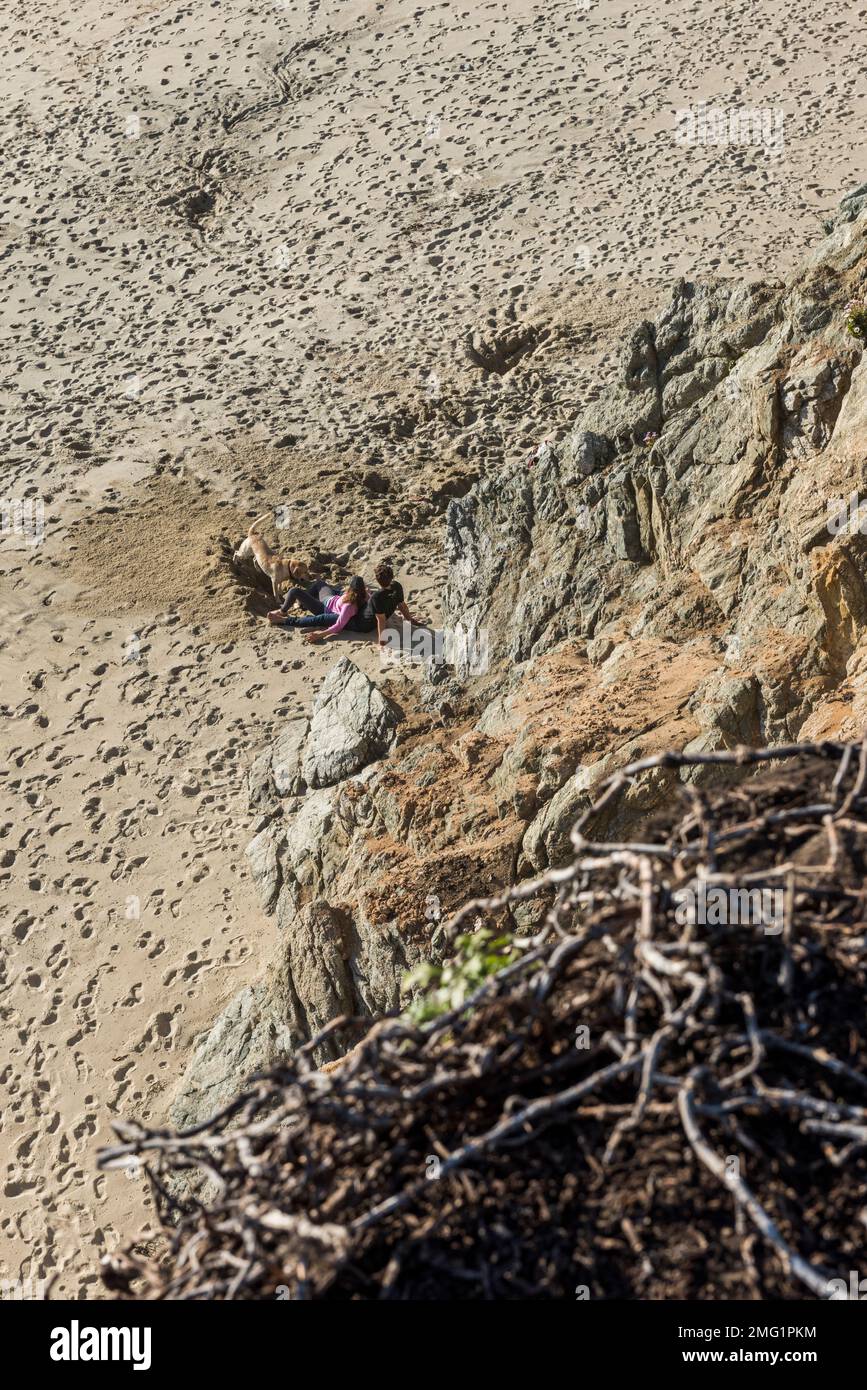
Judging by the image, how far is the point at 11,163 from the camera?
22.9 meters

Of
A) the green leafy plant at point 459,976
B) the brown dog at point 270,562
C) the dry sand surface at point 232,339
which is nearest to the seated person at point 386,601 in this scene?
the dry sand surface at point 232,339

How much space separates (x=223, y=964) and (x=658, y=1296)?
7.80 meters

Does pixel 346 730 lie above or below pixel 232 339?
below

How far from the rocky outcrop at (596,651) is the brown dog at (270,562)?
2.53 meters

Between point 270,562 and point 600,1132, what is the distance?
11.7m

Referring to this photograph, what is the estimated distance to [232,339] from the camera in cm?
1838

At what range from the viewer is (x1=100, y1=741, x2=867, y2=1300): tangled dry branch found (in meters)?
2.27

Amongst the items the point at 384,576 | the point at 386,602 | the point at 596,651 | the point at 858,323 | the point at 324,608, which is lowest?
the point at 324,608

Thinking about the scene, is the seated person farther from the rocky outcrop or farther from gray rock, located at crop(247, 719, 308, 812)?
gray rock, located at crop(247, 719, 308, 812)

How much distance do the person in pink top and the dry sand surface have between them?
0.33 meters

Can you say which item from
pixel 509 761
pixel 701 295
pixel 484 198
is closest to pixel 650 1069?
pixel 509 761

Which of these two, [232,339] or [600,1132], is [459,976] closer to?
[600,1132]

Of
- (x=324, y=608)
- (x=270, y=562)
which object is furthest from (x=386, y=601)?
(x=270, y=562)

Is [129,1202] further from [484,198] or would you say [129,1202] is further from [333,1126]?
[484,198]
